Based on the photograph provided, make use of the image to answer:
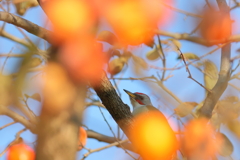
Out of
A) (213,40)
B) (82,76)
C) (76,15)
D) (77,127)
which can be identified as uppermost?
(213,40)

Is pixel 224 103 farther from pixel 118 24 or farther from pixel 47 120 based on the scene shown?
pixel 47 120

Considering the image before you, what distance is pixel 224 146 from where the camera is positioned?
8.18 ft

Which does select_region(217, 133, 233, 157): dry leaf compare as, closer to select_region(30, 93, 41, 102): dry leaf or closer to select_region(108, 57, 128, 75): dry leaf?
select_region(108, 57, 128, 75): dry leaf

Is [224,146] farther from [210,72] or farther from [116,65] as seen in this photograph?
[116,65]

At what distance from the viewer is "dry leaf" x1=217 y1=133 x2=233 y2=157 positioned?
96.7 inches

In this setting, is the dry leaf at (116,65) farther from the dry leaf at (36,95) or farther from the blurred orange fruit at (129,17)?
the dry leaf at (36,95)

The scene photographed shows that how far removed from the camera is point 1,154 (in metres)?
2.91

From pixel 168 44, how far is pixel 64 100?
94.4 inches

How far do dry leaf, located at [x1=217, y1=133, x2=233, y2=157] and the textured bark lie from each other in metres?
0.90

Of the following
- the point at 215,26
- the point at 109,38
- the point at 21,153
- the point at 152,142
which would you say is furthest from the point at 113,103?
the point at 215,26

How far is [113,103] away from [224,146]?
1.08 m

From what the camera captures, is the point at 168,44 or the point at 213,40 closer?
the point at 213,40

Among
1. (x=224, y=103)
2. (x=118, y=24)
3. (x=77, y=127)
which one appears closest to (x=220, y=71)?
(x=224, y=103)

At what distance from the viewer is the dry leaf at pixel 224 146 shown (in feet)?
8.05
